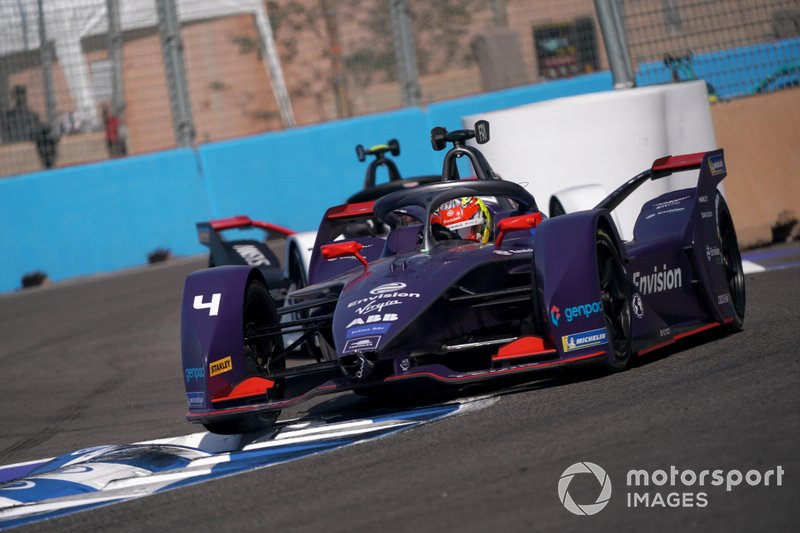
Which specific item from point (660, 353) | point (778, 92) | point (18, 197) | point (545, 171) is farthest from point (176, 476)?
point (18, 197)

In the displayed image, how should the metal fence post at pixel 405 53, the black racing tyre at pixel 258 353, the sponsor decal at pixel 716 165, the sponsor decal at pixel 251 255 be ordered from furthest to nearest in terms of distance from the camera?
the metal fence post at pixel 405 53
the sponsor decal at pixel 251 255
the sponsor decal at pixel 716 165
the black racing tyre at pixel 258 353

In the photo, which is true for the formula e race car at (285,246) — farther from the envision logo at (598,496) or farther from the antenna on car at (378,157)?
the envision logo at (598,496)

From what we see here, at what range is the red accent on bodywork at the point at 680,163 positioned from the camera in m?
7.18

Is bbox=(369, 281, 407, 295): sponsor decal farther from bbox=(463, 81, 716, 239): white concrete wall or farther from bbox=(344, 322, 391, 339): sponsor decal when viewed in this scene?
bbox=(463, 81, 716, 239): white concrete wall

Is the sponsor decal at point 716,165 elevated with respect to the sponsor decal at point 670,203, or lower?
elevated

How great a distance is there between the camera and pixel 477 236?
6.84m

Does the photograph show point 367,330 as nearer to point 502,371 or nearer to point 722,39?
point 502,371

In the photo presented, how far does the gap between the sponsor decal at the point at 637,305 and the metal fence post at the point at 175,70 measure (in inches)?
376

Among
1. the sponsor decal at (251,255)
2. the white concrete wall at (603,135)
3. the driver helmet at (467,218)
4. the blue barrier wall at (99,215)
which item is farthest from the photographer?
the blue barrier wall at (99,215)

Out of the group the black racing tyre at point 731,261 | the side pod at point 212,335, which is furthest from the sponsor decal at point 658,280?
the side pod at point 212,335

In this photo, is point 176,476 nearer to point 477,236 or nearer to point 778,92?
point 477,236

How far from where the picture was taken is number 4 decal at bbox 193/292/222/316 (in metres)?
6.27

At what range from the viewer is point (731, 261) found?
7.32 meters

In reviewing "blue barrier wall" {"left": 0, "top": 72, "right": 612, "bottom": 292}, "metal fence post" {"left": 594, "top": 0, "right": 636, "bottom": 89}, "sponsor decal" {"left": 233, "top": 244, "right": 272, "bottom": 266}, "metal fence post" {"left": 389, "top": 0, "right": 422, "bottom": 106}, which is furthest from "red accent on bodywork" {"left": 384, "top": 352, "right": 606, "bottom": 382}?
"metal fence post" {"left": 389, "top": 0, "right": 422, "bottom": 106}
